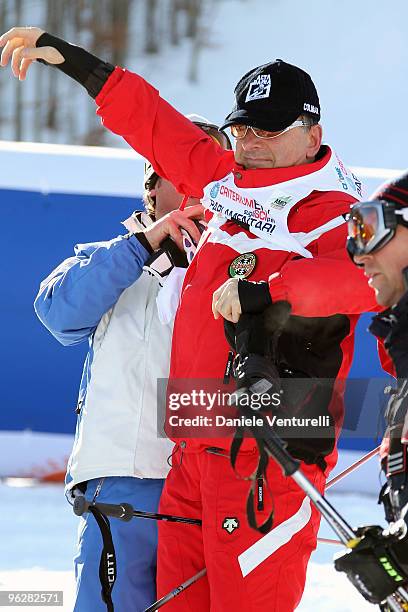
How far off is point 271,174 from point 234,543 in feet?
2.97

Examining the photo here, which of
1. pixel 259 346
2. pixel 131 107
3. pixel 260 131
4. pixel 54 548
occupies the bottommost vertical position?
pixel 54 548

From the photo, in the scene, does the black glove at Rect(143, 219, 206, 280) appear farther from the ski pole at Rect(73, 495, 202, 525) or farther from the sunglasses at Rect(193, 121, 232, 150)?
the ski pole at Rect(73, 495, 202, 525)

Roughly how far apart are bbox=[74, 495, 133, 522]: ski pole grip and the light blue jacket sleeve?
0.48 meters

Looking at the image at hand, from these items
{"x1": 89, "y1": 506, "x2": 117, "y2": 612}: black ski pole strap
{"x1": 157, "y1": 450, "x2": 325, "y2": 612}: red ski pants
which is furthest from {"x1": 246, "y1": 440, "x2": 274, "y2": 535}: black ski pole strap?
{"x1": 89, "y1": 506, "x2": 117, "y2": 612}: black ski pole strap

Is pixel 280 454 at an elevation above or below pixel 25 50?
below

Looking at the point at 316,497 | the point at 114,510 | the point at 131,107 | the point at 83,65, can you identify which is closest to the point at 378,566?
the point at 316,497

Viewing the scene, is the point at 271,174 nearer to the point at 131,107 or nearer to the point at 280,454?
the point at 131,107

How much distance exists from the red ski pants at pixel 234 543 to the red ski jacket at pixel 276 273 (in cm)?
8

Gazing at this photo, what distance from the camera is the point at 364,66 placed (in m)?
15.3

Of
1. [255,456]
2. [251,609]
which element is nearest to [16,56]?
[255,456]

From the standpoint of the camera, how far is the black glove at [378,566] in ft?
7.60

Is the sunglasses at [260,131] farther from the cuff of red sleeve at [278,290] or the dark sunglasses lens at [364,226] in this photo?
the dark sunglasses lens at [364,226]

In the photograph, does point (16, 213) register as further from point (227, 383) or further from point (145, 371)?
point (227, 383)

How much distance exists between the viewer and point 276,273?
288 cm
